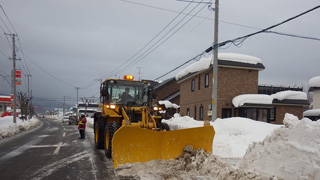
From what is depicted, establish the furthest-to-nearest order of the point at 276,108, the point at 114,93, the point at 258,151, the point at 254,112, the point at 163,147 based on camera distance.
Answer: the point at 276,108 < the point at 254,112 < the point at 114,93 < the point at 163,147 < the point at 258,151

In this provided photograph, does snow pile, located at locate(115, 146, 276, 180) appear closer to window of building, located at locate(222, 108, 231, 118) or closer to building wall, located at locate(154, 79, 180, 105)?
window of building, located at locate(222, 108, 231, 118)

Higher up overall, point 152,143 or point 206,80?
point 206,80

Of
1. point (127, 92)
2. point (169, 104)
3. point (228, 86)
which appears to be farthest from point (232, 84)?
point (127, 92)

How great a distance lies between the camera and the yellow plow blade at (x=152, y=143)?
6.42 metres

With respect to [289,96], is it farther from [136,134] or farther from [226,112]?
[136,134]

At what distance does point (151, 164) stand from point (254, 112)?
15.7 metres

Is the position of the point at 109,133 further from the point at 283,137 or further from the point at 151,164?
the point at 283,137

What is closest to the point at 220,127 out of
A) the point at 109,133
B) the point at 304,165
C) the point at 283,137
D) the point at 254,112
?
the point at 109,133

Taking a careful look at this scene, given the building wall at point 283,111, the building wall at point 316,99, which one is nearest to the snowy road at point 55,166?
the building wall at point 283,111

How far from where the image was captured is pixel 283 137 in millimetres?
4973

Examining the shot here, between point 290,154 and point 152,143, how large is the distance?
138 inches

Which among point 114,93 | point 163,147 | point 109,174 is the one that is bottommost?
point 109,174

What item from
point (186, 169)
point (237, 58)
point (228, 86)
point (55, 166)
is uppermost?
point (237, 58)

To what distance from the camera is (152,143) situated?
269 inches
